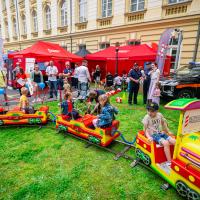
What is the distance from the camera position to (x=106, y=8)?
14.5 meters

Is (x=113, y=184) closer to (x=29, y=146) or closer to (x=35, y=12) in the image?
(x=29, y=146)

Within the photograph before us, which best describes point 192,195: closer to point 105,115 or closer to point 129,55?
point 105,115

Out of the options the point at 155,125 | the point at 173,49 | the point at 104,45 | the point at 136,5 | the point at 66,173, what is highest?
the point at 136,5

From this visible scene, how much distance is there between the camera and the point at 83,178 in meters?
3.08

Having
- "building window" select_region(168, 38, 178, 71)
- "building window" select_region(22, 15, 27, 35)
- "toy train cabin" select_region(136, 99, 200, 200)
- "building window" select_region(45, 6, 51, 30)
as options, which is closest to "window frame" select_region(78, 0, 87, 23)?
"building window" select_region(45, 6, 51, 30)

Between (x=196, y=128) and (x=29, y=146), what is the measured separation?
369 centimetres

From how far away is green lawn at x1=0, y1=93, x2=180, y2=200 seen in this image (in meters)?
2.74

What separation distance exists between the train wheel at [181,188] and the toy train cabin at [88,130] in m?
1.73

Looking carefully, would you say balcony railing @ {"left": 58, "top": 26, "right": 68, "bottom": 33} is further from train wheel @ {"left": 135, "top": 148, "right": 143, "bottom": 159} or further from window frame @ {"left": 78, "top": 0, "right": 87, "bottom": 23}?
train wheel @ {"left": 135, "top": 148, "right": 143, "bottom": 159}

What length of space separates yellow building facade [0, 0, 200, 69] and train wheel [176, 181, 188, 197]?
9.65 m

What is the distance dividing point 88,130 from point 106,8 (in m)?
13.4

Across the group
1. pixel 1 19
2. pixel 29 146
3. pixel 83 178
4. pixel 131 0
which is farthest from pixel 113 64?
pixel 1 19

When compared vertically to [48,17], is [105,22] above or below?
below

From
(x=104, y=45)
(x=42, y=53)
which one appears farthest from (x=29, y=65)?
(x=104, y=45)
